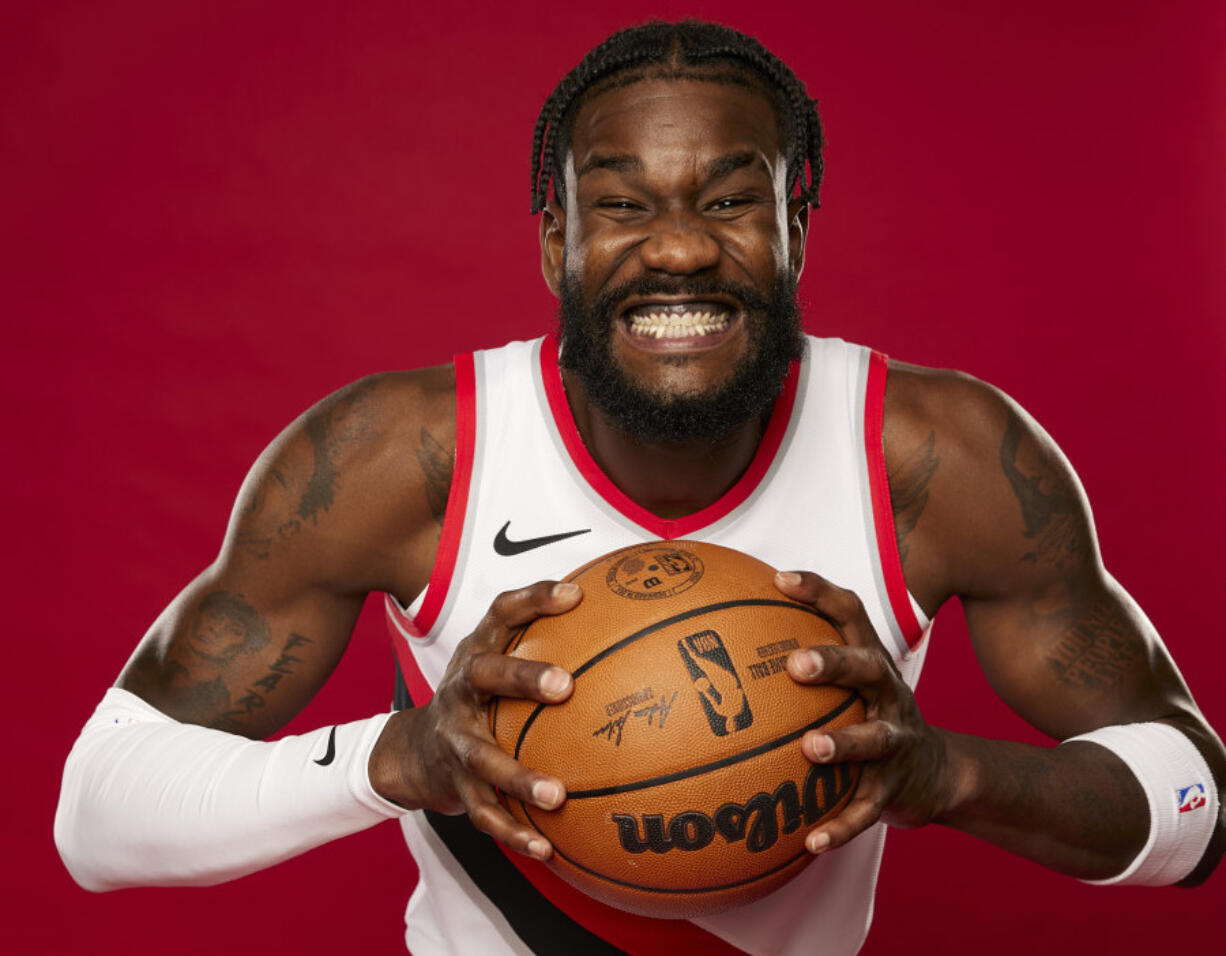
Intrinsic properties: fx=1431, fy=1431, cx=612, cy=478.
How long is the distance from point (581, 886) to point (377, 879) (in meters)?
2.19

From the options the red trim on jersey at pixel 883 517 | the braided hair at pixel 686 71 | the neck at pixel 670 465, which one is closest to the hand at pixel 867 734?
the red trim on jersey at pixel 883 517

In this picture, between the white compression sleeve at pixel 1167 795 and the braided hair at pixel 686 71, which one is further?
the braided hair at pixel 686 71

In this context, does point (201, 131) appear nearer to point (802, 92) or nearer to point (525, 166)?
point (525, 166)

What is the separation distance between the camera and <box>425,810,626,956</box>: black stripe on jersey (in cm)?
245

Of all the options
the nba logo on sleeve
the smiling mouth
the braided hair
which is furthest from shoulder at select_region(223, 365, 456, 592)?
the nba logo on sleeve

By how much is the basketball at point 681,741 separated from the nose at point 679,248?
2.15ft

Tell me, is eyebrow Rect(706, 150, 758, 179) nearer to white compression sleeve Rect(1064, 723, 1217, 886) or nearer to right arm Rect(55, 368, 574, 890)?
right arm Rect(55, 368, 574, 890)

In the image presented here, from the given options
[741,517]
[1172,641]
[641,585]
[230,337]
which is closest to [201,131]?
[230,337]

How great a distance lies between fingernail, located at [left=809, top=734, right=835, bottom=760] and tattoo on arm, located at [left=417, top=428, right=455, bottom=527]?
980mm

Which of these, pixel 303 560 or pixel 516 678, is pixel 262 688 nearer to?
pixel 303 560

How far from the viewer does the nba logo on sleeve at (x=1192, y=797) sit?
220 centimetres

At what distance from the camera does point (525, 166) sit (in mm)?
→ 4086

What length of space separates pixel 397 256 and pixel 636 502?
1860mm
